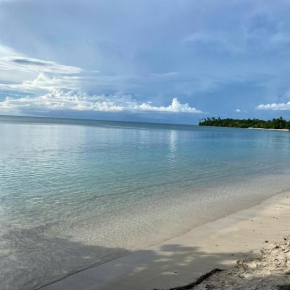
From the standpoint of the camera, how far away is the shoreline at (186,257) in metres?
6.86

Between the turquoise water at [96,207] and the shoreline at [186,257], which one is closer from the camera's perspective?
the shoreline at [186,257]

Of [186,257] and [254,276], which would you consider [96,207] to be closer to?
[186,257]

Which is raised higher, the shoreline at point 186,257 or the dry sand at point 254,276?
the dry sand at point 254,276

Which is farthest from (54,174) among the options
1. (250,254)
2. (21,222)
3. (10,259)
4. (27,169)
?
(250,254)

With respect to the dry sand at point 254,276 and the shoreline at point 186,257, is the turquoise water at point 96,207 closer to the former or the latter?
the shoreline at point 186,257

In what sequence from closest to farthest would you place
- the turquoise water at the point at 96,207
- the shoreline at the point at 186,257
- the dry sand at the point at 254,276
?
the dry sand at the point at 254,276 → the shoreline at the point at 186,257 → the turquoise water at the point at 96,207

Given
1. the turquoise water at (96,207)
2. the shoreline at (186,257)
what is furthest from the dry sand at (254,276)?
the turquoise water at (96,207)

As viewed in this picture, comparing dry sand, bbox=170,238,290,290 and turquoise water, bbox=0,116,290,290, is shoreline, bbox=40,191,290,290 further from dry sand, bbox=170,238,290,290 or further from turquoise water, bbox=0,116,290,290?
turquoise water, bbox=0,116,290,290

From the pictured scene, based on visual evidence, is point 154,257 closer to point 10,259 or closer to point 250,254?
point 250,254

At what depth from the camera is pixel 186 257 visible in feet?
26.8

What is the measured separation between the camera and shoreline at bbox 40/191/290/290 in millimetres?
6855

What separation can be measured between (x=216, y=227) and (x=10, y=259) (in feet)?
21.6

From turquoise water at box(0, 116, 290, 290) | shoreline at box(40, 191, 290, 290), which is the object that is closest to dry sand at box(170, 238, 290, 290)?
shoreline at box(40, 191, 290, 290)

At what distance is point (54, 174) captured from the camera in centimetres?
2094
